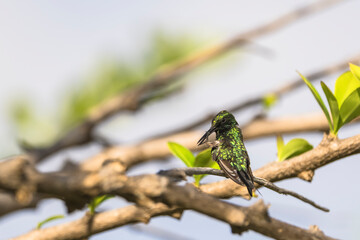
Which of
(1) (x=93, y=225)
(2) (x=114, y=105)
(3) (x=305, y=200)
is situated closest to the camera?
(3) (x=305, y=200)

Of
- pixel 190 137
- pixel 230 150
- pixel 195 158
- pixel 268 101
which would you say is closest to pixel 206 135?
pixel 230 150

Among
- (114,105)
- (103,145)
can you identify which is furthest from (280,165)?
(103,145)

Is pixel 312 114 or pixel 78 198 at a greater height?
pixel 312 114

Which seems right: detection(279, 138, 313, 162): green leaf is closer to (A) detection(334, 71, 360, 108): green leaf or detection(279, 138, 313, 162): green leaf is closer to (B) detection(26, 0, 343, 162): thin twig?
(A) detection(334, 71, 360, 108): green leaf

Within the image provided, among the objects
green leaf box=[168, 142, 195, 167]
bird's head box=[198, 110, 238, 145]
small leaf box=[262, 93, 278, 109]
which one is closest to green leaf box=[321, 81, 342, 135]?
bird's head box=[198, 110, 238, 145]

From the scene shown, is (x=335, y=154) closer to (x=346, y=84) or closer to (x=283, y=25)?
(x=346, y=84)

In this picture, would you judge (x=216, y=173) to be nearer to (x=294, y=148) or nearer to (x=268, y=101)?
(x=294, y=148)
